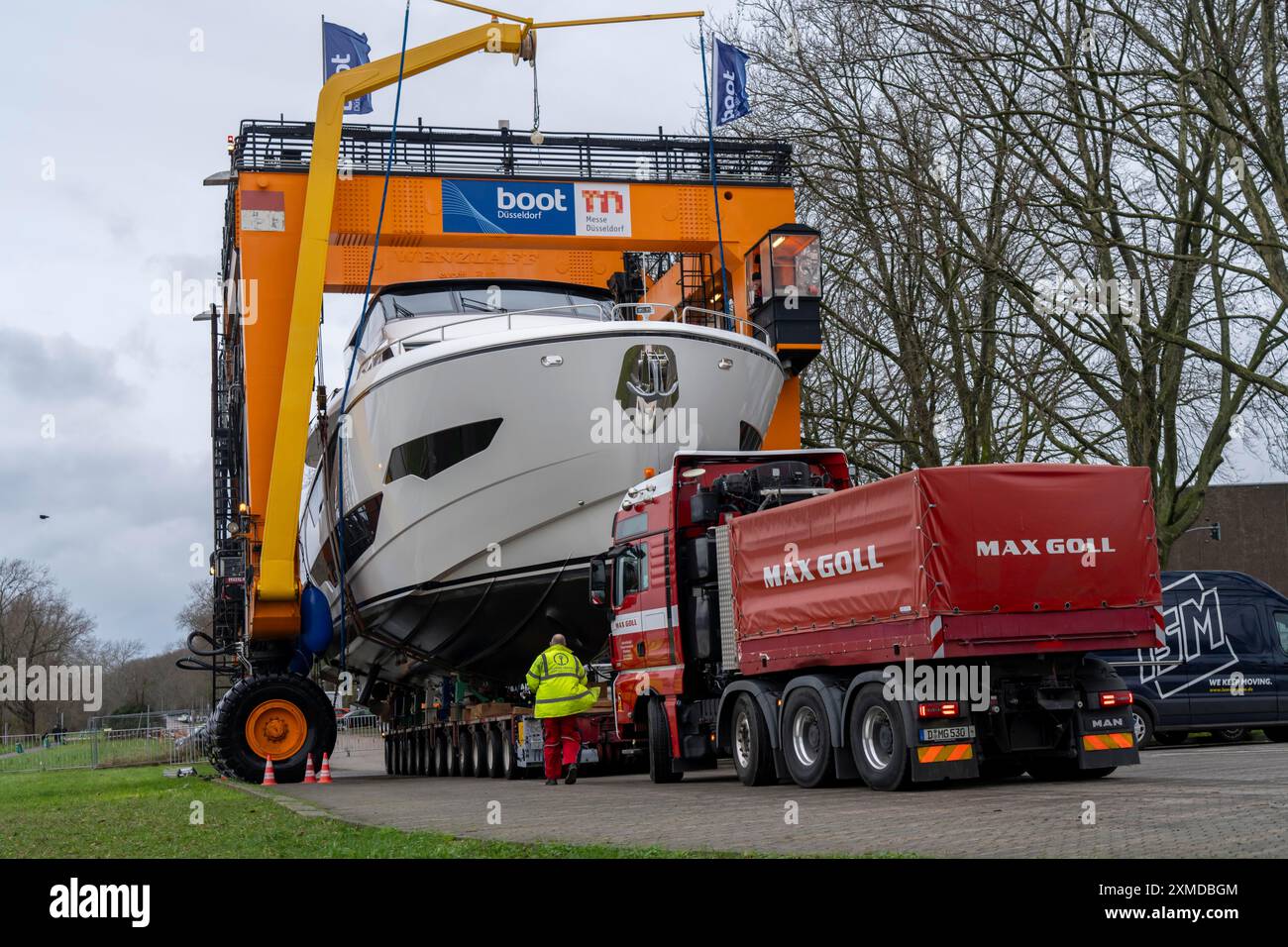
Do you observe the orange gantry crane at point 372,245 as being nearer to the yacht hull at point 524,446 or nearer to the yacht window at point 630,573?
the yacht hull at point 524,446

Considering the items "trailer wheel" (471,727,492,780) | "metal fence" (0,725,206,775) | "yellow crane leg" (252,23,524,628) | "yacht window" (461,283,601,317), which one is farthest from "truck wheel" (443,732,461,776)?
"metal fence" (0,725,206,775)

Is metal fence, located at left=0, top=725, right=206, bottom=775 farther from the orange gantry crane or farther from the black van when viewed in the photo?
the black van

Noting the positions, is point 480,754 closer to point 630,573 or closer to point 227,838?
point 630,573

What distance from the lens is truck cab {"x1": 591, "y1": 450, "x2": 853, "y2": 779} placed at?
47.1 feet

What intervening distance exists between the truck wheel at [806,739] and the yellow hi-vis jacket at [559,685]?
361 centimetres

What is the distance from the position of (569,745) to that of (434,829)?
6.77 metres

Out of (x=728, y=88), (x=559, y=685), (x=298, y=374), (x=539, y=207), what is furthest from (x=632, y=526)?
(x=728, y=88)

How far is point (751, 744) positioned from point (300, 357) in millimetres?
6831

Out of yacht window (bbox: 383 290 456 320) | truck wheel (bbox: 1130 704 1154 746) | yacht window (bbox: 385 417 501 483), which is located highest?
yacht window (bbox: 383 290 456 320)

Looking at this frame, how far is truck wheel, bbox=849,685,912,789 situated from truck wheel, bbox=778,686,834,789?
11.6 inches

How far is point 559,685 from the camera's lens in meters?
15.9

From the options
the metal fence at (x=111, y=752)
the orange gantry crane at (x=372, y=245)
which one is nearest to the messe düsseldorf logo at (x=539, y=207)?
the orange gantry crane at (x=372, y=245)

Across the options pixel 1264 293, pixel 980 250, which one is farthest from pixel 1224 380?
pixel 980 250
